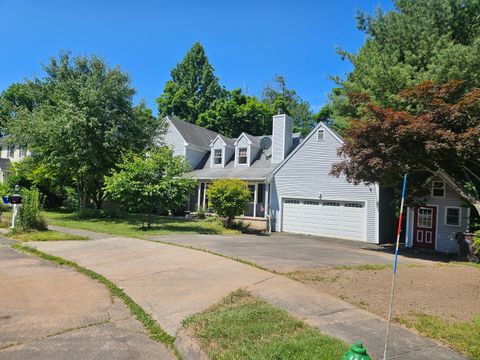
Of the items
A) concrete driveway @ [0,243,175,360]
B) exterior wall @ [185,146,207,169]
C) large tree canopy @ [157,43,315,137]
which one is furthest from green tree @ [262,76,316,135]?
concrete driveway @ [0,243,175,360]

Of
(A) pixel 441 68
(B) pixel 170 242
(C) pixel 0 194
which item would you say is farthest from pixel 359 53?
(C) pixel 0 194

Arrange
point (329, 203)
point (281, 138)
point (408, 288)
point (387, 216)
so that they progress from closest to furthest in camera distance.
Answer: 1. point (408, 288)
2. point (387, 216)
3. point (329, 203)
4. point (281, 138)

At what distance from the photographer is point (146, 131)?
73.4ft

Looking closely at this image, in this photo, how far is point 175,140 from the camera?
2727 centimetres

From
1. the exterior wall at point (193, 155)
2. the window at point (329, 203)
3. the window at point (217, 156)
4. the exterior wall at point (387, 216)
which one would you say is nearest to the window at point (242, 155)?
the window at point (217, 156)

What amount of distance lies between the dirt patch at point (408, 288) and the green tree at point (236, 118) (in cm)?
3303

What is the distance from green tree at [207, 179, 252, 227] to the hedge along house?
2086 mm

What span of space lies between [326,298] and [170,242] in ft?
24.7

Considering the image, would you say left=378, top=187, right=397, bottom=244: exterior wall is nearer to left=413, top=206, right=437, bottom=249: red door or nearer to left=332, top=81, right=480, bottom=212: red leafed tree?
left=413, top=206, right=437, bottom=249: red door

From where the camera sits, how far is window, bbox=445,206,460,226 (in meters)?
16.0

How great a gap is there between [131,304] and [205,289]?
1.40 metres

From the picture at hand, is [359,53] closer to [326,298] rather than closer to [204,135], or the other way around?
[204,135]

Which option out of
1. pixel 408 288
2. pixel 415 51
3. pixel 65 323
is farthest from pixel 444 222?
pixel 65 323

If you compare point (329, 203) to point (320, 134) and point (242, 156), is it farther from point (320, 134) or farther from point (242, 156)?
point (242, 156)
